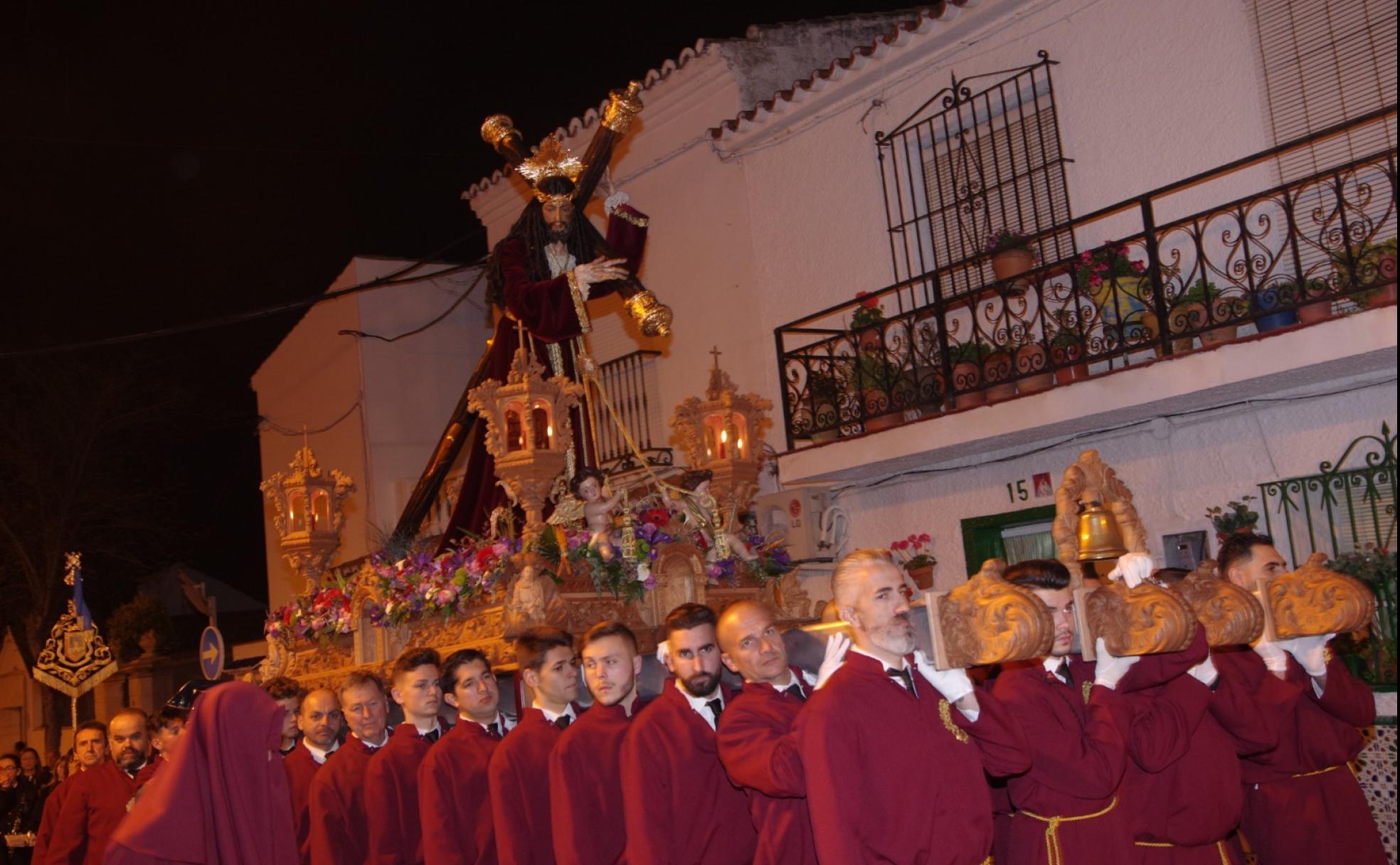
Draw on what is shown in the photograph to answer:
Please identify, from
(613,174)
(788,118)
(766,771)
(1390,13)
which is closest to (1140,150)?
(1390,13)

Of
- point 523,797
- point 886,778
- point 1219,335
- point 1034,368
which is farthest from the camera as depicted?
point 1034,368

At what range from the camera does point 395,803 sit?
611 cm

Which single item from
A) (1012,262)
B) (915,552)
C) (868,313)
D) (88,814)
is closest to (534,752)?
(88,814)

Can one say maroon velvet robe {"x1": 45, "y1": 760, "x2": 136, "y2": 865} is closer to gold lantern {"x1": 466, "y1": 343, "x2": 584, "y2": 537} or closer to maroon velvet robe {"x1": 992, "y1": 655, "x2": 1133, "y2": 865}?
gold lantern {"x1": 466, "y1": 343, "x2": 584, "y2": 537}

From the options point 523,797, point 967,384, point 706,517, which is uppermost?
point 967,384

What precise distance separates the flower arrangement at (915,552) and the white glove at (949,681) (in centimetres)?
643

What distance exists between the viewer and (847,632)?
420 centimetres

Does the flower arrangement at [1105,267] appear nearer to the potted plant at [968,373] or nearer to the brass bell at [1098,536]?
Result: the potted plant at [968,373]

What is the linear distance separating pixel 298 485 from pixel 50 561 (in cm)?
1158

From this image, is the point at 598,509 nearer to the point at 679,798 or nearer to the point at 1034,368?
the point at 679,798

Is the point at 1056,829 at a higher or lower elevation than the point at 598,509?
lower

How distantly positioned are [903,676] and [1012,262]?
6.31 m

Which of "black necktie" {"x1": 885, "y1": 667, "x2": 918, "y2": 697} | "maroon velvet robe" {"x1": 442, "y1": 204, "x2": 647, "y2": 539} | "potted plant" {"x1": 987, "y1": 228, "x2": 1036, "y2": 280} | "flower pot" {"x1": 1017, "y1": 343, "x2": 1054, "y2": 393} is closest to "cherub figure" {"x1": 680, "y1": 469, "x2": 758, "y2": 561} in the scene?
"maroon velvet robe" {"x1": 442, "y1": 204, "x2": 647, "y2": 539}

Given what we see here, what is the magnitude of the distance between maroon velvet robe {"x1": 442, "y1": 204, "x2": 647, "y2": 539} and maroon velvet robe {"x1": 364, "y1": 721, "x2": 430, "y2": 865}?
1.63 metres
